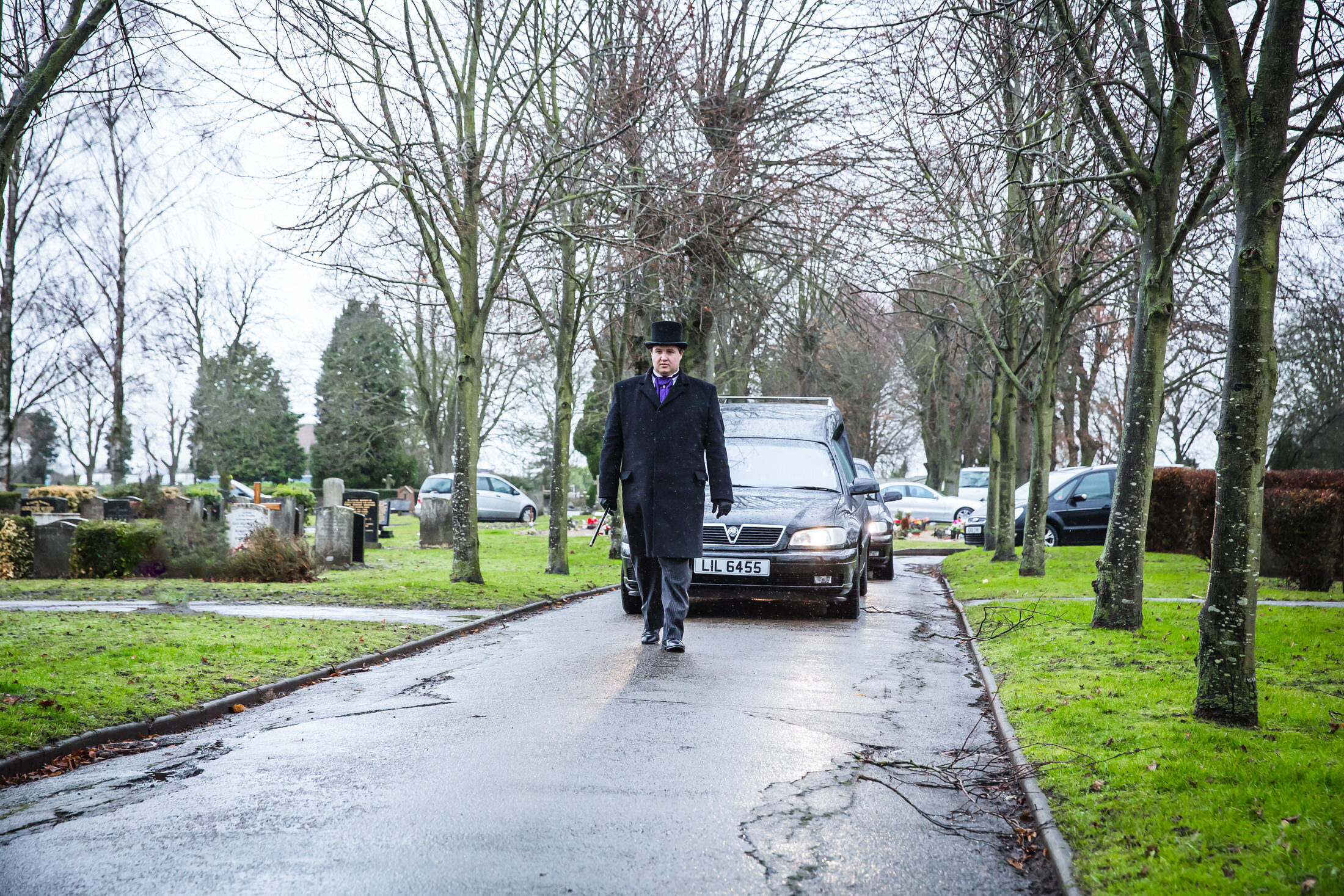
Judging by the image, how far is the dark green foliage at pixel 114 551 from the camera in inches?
577

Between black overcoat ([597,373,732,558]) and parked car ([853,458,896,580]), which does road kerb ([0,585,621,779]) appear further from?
parked car ([853,458,896,580])

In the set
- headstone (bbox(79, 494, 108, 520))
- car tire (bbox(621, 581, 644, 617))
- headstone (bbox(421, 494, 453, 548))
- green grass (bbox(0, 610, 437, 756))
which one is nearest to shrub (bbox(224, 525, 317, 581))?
green grass (bbox(0, 610, 437, 756))

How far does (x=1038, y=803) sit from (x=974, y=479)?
41.7m

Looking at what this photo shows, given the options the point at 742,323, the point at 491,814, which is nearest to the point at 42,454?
the point at 742,323

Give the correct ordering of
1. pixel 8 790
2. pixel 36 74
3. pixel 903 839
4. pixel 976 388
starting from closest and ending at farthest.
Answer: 1. pixel 903 839
2. pixel 8 790
3. pixel 36 74
4. pixel 976 388

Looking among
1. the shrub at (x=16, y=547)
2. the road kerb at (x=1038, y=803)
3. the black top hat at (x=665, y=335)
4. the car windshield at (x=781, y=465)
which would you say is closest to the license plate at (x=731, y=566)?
the car windshield at (x=781, y=465)

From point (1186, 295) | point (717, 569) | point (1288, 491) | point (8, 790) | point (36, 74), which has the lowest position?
point (8, 790)

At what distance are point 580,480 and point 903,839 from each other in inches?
3672

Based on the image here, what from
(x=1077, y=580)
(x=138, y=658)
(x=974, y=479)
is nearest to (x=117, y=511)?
(x=138, y=658)

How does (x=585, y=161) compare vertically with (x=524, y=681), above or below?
above

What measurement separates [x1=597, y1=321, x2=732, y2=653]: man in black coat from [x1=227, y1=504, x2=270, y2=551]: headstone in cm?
1053

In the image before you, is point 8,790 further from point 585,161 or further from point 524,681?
point 585,161

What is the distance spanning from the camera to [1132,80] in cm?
1145

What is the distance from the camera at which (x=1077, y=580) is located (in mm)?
14578
